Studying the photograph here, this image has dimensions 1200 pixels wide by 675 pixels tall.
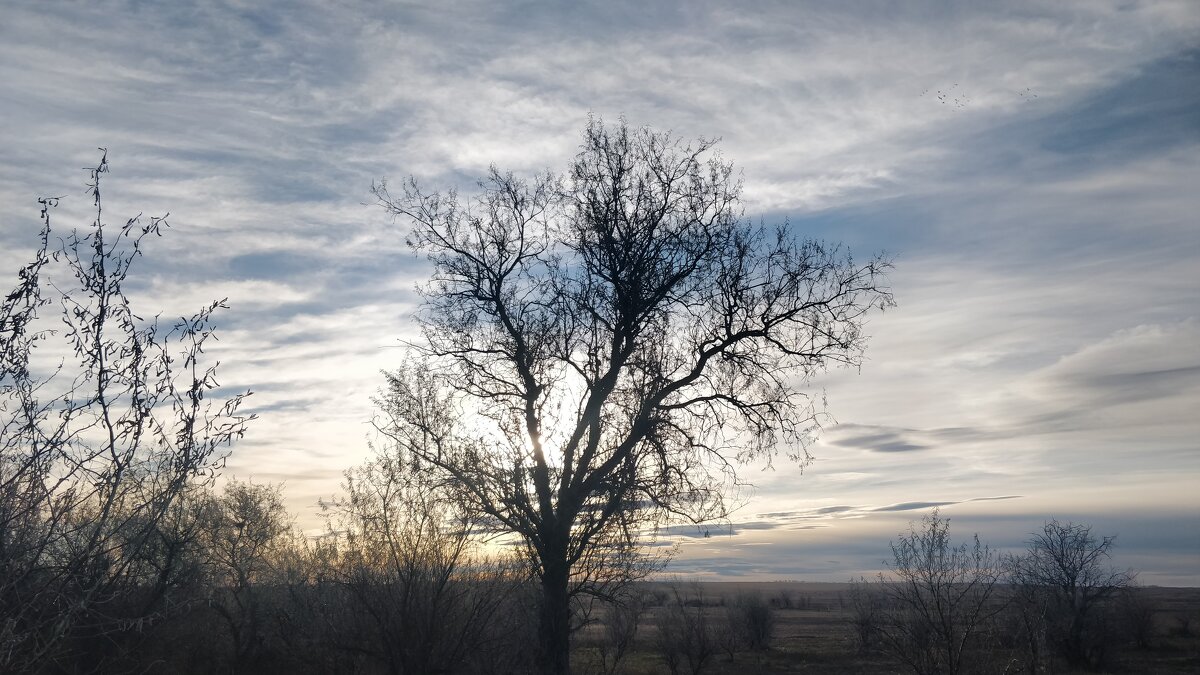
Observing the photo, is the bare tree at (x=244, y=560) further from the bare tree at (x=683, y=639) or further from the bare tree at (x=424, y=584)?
the bare tree at (x=683, y=639)

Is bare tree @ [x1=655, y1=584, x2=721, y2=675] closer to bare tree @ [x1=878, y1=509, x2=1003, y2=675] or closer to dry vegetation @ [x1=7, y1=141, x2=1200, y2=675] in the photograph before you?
dry vegetation @ [x1=7, y1=141, x2=1200, y2=675]

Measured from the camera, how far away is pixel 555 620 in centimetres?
1340

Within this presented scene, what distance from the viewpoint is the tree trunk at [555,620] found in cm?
1332

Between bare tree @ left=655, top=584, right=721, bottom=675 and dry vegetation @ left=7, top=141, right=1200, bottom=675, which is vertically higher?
dry vegetation @ left=7, top=141, right=1200, bottom=675

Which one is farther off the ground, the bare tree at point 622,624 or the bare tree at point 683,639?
the bare tree at point 622,624

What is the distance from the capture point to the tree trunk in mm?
13320

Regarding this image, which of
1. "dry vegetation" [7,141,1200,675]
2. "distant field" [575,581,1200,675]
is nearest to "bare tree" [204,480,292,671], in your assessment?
"dry vegetation" [7,141,1200,675]

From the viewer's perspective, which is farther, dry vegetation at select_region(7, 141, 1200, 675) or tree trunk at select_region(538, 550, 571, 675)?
tree trunk at select_region(538, 550, 571, 675)

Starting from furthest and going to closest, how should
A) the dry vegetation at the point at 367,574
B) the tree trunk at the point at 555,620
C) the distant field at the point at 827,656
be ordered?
the distant field at the point at 827,656 → the tree trunk at the point at 555,620 → the dry vegetation at the point at 367,574

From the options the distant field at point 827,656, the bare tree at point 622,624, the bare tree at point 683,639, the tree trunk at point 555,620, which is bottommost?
the distant field at point 827,656

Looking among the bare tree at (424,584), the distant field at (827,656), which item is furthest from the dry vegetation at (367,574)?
the distant field at (827,656)

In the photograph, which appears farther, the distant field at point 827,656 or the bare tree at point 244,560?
the distant field at point 827,656

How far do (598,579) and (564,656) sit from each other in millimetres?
1422

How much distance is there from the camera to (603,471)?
1323 centimetres
